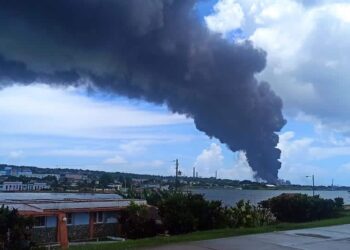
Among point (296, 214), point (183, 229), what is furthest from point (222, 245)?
point (296, 214)

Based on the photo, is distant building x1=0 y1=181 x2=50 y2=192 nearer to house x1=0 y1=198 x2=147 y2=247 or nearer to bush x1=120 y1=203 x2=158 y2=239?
house x1=0 y1=198 x2=147 y2=247

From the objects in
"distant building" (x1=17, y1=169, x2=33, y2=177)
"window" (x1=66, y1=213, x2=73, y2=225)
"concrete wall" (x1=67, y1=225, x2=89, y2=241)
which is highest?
"distant building" (x1=17, y1=169, x2=33, y2=177)

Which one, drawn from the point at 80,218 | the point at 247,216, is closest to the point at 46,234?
the point at 80,218

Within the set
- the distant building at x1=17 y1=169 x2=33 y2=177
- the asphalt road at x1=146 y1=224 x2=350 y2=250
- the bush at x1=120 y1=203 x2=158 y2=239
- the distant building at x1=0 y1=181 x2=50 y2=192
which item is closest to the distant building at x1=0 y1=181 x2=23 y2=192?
the distant building at x1=0 y1=181 x2=50 y2=192

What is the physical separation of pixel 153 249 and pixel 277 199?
18958mm

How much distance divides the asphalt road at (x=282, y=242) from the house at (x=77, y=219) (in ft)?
47.3

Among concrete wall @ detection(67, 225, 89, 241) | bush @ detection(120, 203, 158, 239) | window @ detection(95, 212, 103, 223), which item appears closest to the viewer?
bush @ detection(120, 203, 158, 239)

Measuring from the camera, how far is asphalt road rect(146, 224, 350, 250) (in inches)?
410

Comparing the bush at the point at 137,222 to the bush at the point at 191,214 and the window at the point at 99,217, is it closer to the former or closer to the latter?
the bush at the point at 191,214

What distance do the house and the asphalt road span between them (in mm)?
14429

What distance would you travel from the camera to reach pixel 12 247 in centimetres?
952

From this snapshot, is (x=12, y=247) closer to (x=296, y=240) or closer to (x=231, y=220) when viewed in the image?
(x=296, y=240)

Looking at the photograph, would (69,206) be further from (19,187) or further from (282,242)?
(19,187)

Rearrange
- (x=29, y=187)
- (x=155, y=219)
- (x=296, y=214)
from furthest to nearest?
(x=29, y=187) < (x=296, y=214) < (x=155, y=219)
